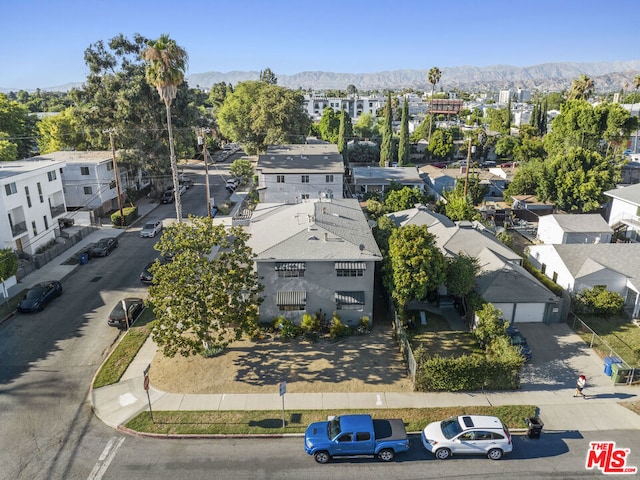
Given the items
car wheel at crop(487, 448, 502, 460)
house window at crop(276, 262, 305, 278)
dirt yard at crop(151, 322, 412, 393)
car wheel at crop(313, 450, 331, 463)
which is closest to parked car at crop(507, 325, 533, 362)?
dirt yard at crop(151, 322, 412, 393)

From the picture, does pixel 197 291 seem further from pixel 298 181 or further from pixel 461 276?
pixel 298 181

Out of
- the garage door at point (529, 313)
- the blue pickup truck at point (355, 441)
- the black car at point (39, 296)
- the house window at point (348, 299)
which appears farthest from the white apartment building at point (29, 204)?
the garage door at point (529, 313)

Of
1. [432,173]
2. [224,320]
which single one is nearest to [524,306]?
[224,320]

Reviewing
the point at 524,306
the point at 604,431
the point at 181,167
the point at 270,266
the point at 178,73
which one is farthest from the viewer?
the point at 181,167

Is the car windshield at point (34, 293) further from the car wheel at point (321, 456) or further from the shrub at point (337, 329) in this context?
the car wheel at point (321, 456)

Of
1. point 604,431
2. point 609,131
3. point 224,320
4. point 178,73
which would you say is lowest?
point 604,431

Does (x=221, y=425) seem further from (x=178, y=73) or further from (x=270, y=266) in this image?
(x=178, y=73)

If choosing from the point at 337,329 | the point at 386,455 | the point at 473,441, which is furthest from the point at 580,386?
the point at 337,329
